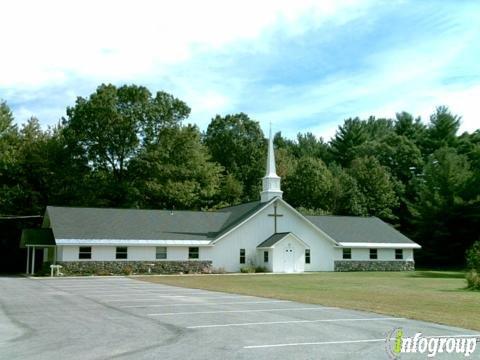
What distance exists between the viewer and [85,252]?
42.7 metres

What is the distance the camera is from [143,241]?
4434 cm

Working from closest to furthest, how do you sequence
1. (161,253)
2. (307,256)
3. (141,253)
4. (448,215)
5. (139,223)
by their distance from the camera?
(141,253) → (161,253) → (139,223) → (307,256) → (448,215)

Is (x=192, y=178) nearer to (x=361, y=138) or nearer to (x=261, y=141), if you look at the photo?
(x=261, y=141)

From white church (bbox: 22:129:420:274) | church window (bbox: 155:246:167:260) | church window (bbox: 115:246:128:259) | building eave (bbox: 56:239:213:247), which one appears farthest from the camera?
church window (bbox: 155:246:167:260)

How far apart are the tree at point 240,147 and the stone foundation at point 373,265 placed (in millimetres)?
20598

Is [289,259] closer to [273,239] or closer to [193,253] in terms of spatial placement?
[273,239]

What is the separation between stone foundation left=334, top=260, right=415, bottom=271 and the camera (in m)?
50.4

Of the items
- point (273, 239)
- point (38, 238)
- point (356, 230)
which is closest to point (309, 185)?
point (356, 230)

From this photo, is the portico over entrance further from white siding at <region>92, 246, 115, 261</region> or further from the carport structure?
the carport structure

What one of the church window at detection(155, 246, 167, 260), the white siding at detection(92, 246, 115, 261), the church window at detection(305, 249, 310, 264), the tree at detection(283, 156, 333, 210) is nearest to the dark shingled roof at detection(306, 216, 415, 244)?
the church window at detection(305, 249, 310, 264)

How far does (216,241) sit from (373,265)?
13.9 metres

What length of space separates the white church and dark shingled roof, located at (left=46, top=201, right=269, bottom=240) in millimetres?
69

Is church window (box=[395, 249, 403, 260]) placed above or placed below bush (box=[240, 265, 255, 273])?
above

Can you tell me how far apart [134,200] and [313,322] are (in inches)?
1764
